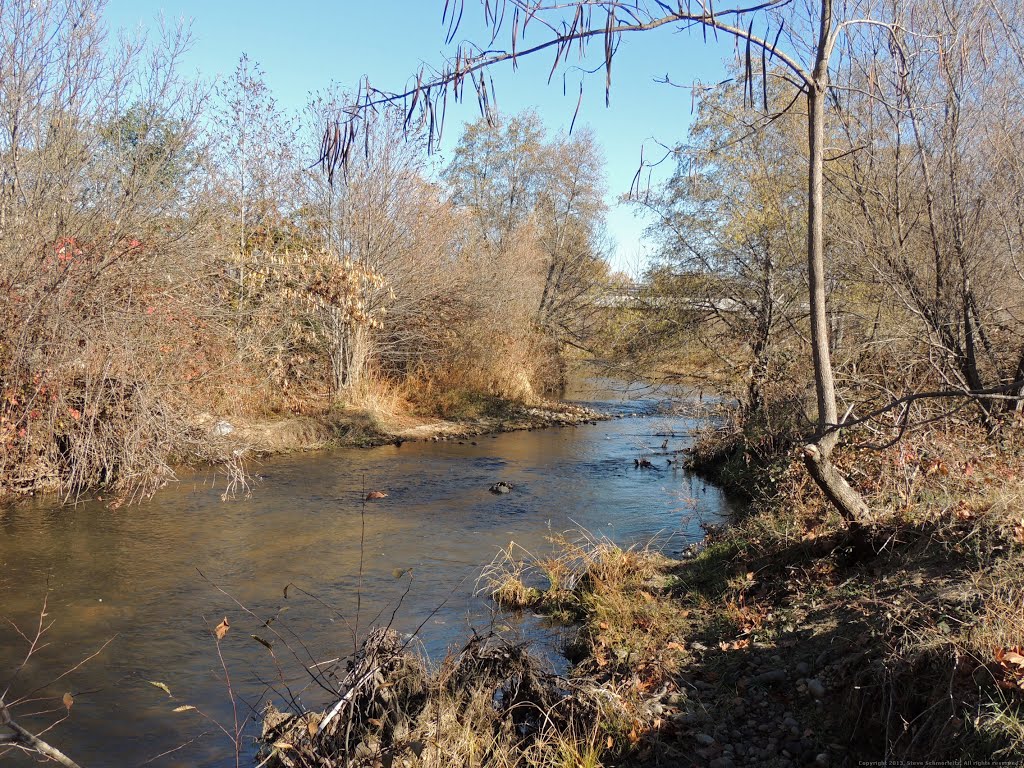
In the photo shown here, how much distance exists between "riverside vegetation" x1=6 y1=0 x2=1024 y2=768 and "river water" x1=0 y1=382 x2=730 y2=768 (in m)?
1.08

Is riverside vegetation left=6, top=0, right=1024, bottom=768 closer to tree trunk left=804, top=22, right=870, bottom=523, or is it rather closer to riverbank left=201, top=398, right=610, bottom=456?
tree trunk left=804, top=22, right=870, bottom=523

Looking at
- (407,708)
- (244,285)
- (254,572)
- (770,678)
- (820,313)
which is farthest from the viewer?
(244,285)

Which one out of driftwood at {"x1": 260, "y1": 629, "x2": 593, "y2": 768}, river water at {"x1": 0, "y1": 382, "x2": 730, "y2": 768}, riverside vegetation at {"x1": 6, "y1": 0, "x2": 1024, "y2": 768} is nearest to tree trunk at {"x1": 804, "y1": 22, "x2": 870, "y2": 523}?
riverside vegetation at {"x1": 6, "y1": 0, "x2": 1024, "y2": 768}

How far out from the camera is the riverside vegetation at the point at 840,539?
4.61 m

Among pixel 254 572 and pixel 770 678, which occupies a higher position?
pixel 770 678

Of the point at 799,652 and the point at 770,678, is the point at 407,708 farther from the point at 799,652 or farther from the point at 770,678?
the point at 799,652

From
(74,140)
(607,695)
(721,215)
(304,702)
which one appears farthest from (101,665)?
(721,215)

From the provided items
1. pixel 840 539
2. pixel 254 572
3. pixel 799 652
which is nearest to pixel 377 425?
pixel 254 572

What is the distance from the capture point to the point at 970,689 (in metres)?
4.34

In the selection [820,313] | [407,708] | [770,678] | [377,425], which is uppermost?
[820,313]

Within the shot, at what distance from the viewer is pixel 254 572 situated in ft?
32.0

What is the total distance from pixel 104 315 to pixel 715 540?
926 cm

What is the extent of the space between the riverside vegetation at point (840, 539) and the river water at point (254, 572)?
1078 mm

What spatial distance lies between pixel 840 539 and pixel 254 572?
267 inches
